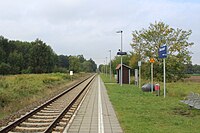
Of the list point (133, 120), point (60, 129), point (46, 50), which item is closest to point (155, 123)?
point (133, 120)

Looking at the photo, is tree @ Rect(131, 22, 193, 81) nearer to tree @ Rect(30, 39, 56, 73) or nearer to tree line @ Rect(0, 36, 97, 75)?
tree line @ Rect(0, 36, 97, 75)

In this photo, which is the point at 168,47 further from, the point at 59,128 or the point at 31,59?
the point at 31,59

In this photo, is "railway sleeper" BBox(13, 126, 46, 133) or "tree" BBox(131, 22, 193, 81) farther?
"tree" BBox(131, 22, 193, 81)

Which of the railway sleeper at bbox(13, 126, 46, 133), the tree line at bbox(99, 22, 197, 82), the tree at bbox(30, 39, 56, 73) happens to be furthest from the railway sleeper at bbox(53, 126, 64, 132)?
the tree at bbox(30, 39, 56, 73)

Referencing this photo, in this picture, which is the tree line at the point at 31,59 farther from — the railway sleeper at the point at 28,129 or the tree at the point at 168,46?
the railway sleeper at the point at 28,129

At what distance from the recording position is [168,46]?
1473 inches

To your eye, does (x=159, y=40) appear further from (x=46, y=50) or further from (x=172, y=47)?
(x=46, y=50)

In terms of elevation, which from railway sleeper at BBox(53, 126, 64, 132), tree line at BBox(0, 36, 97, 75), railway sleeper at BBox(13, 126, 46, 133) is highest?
tree line at BBox(0, 36, 97, 75)

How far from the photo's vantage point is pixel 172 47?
3725 cm

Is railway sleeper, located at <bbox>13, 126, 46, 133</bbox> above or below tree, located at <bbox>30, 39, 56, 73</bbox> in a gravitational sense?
below

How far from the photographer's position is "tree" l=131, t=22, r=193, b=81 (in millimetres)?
36719

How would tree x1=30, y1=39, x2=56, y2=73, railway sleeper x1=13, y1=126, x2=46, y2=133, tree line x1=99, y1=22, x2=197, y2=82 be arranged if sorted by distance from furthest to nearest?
tree x1=30, y1=39, x2=56, y2=73 → tree line x1=99, y1=22, x2=197, y2=82 → railway sleeper x1=13, y1=126, x2=46, y2=133

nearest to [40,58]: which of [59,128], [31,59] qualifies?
[31,59]

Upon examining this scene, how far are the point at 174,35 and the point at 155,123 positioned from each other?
29176 millimetres
